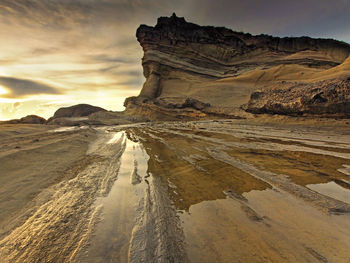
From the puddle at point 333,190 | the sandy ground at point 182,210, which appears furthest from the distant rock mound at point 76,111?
the puddle at point 333,190

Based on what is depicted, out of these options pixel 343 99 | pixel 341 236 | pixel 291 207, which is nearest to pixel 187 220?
pixel 291 207

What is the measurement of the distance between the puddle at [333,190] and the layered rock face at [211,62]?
17.4 meters

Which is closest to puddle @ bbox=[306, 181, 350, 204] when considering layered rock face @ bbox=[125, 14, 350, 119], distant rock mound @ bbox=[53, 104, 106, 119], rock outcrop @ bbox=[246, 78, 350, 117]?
rock outcrop @ bbox=[246, 78, 350, 117]

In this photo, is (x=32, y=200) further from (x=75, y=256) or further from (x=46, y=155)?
(x=46, y=155)

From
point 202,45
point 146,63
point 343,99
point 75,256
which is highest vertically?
point 202,45

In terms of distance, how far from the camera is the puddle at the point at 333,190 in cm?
185

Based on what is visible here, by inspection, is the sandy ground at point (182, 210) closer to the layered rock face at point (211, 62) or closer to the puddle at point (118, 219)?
the puddle at point (118, 219)

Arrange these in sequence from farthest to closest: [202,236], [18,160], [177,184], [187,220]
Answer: [18,160] → [177,184] → [187,220] → [202,236]

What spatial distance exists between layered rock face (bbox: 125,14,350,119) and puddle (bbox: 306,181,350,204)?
684 inches

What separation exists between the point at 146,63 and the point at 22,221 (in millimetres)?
31275

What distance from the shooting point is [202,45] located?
32.7 m

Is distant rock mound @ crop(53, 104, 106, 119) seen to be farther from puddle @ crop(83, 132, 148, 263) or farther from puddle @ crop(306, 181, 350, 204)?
puddle @ crop(306, 181, 350, 204)

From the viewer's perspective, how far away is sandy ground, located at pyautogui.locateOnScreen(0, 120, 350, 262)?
1245 mm

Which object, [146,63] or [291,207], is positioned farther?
[146,63]
